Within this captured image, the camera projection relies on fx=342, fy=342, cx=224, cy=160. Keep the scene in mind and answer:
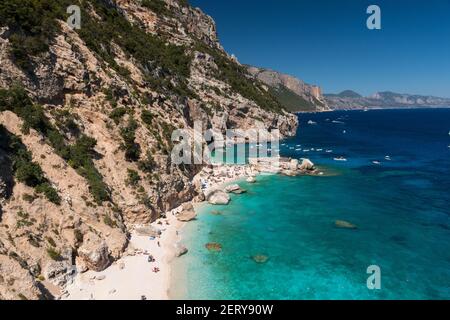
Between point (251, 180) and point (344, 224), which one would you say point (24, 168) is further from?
point (251, 180)

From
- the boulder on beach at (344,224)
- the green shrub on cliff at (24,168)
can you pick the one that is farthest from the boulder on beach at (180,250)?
the boulder on beach at (344,224)

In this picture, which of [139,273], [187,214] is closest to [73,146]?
[187,214]

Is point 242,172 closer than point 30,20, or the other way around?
point 30,20

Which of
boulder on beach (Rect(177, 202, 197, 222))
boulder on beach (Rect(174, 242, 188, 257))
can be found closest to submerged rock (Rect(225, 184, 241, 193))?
boulder on beach (Rect(177, 202, 197, 222))

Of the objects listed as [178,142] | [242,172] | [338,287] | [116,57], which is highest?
[116,57]

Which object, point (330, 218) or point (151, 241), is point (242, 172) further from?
point (151, 241)
